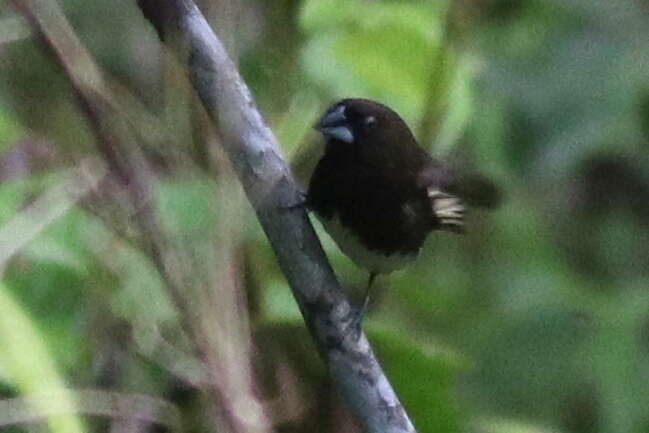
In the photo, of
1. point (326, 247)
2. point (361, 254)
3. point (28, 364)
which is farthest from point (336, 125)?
point (28, 364)

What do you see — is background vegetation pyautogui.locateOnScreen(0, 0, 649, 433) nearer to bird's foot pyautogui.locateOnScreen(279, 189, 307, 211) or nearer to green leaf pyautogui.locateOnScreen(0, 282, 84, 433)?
green leaf pyautogui.locateOnScreen(0, 282, 84, 433)

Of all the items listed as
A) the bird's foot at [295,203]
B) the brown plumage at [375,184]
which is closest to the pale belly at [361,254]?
the brown plumage at [375,184]

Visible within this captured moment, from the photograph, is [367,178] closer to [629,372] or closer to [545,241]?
[629,372]

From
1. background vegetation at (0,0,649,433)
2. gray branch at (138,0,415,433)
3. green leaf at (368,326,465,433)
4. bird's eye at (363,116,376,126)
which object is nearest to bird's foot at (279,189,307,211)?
gray branch at (138,0,415,433)

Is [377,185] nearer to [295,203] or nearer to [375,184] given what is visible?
[375,184]

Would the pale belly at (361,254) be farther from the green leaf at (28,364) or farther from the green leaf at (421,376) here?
the green leaf at (28,364)

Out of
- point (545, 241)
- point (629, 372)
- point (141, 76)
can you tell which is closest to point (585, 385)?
point (629, 372)
